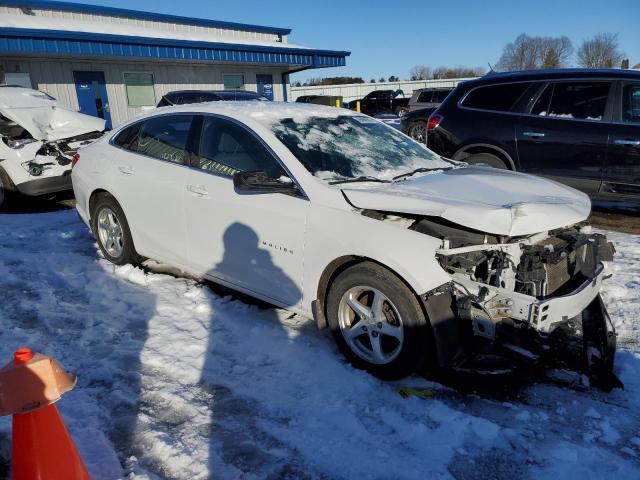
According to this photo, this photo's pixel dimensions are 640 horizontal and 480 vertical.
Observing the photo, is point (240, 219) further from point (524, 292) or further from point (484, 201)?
point (524, 292)

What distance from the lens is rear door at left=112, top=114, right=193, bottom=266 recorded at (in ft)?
13.7

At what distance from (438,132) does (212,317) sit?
15.5 ft

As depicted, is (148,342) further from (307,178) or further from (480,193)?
(480,193)

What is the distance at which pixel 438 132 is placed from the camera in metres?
7.29

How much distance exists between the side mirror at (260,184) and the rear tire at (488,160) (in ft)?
14.2

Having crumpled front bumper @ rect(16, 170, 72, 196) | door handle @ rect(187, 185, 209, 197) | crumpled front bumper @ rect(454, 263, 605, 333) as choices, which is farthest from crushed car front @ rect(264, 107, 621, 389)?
crumpled front bumper @ rect(16, 170, 72, 196)

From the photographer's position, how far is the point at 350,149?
3881 mm

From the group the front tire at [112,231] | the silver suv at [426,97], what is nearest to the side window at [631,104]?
the front tire at [112,231]

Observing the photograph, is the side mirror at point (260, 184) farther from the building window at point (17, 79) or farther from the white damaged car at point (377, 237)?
the building window at point (17, 79)

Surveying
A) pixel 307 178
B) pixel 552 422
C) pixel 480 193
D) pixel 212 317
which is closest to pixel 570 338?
pixel 552 422

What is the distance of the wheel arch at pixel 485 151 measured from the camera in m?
6.71

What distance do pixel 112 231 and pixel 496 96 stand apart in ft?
17.3

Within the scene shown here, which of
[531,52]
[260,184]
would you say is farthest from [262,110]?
[531,52]

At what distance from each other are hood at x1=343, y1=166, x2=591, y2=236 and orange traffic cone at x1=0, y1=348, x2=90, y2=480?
6.38ft
